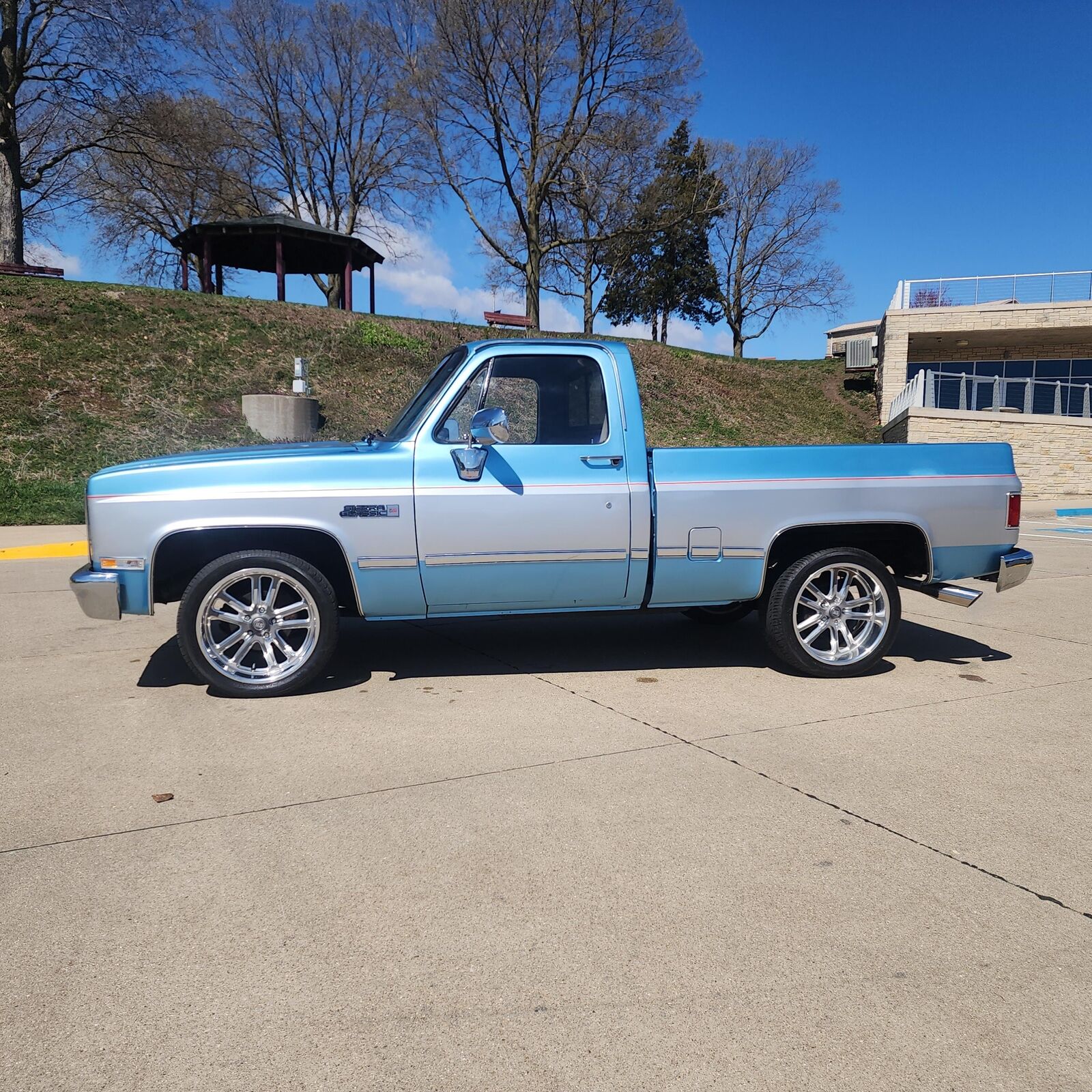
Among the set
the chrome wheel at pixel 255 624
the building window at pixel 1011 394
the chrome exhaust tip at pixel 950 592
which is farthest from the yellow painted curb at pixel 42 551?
the building window at pixel 1011 394

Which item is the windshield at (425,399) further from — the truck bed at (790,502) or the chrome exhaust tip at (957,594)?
the chrome exhaust tip at (957,594)

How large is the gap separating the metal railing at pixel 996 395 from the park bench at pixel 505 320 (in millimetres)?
11922

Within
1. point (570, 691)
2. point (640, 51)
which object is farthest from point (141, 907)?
point (640, 51)

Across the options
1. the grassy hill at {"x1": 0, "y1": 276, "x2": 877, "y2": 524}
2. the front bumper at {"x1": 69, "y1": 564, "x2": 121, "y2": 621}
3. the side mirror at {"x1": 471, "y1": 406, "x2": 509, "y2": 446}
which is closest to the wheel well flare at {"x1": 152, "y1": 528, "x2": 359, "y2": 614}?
the front bumper at {"x1": 69, "y1": 564, "x2": 121, "y2": 621}

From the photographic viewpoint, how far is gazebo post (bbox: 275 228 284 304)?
26.4 metres

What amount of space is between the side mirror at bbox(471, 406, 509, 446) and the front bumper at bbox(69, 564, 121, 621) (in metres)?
2.07

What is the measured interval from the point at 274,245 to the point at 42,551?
1910 cm

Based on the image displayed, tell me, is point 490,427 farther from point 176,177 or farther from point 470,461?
point 176,177

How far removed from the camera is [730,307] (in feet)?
175

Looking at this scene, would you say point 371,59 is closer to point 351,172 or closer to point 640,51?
point 351,172

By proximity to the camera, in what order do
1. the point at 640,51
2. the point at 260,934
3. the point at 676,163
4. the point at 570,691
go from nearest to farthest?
the point at 260,934
the point at 570,691
the point at 640,51
the point at 676,163

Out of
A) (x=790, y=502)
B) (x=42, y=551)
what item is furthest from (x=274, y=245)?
(x=790, y=502)

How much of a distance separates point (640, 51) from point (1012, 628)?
32.2m

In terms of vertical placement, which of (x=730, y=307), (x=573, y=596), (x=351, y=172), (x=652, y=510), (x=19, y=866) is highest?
(x=351, y=172)
